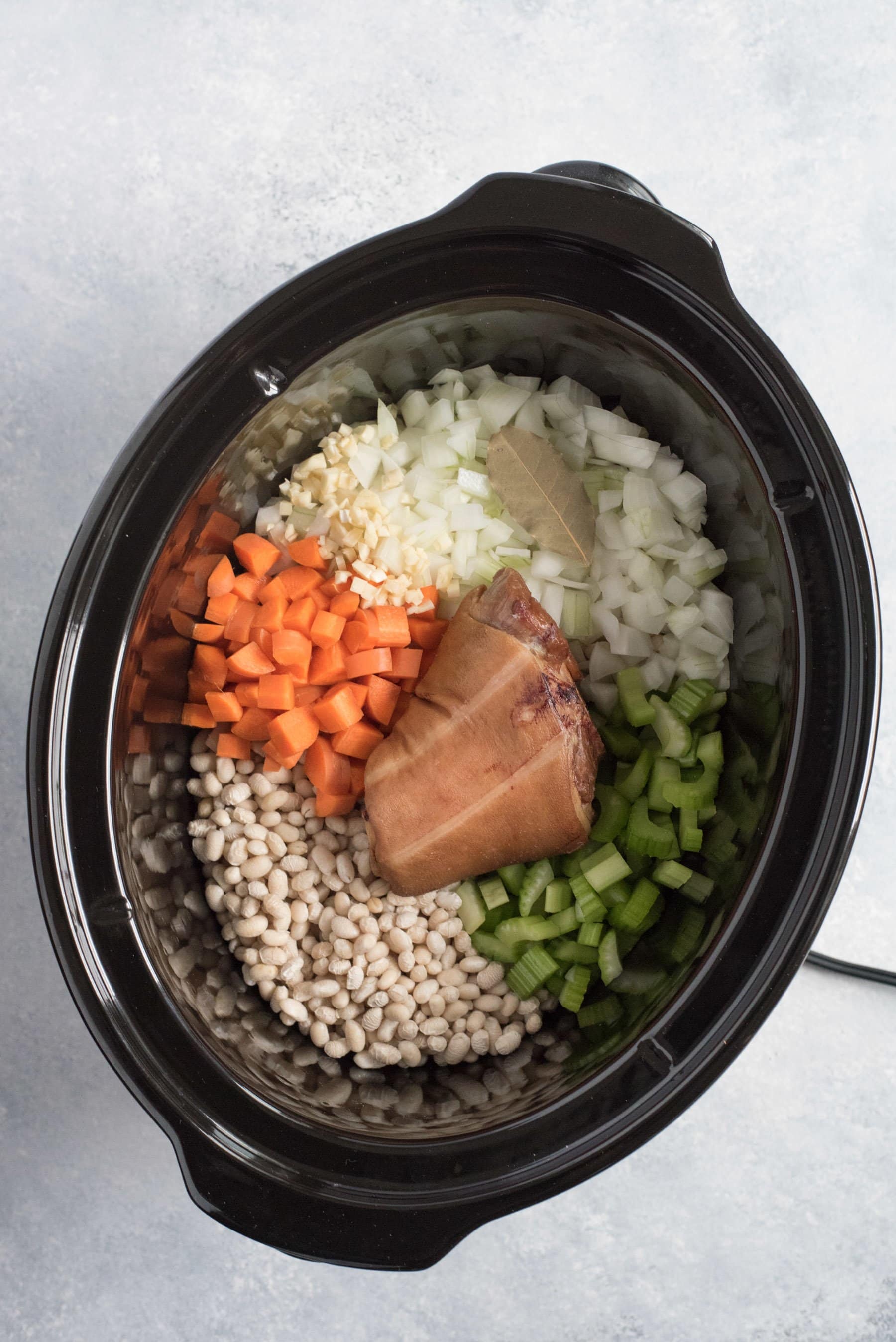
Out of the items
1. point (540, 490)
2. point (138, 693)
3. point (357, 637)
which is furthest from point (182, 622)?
point (540, 490)

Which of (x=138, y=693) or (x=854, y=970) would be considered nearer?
(x=138, y=693)

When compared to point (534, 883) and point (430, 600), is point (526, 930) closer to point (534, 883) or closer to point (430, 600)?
point (534, 883)

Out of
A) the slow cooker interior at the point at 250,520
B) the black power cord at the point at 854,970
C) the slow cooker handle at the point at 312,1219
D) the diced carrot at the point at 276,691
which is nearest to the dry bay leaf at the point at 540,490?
the slow cooker interior at the point at 250,520

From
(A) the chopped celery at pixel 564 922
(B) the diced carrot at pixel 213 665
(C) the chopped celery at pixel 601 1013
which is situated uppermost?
(B) the diced carrot at pixel 213 665

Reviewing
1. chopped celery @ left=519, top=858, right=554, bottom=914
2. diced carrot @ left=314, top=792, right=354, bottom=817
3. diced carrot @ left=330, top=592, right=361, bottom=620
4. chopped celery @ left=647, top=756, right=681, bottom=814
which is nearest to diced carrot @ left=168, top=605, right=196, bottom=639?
diced carrot @ left=330, top=592, right=361, bottom=620

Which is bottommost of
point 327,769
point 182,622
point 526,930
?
point 526,930

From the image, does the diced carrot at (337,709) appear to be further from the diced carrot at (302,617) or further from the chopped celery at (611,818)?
the chopped celery at (611,818)
